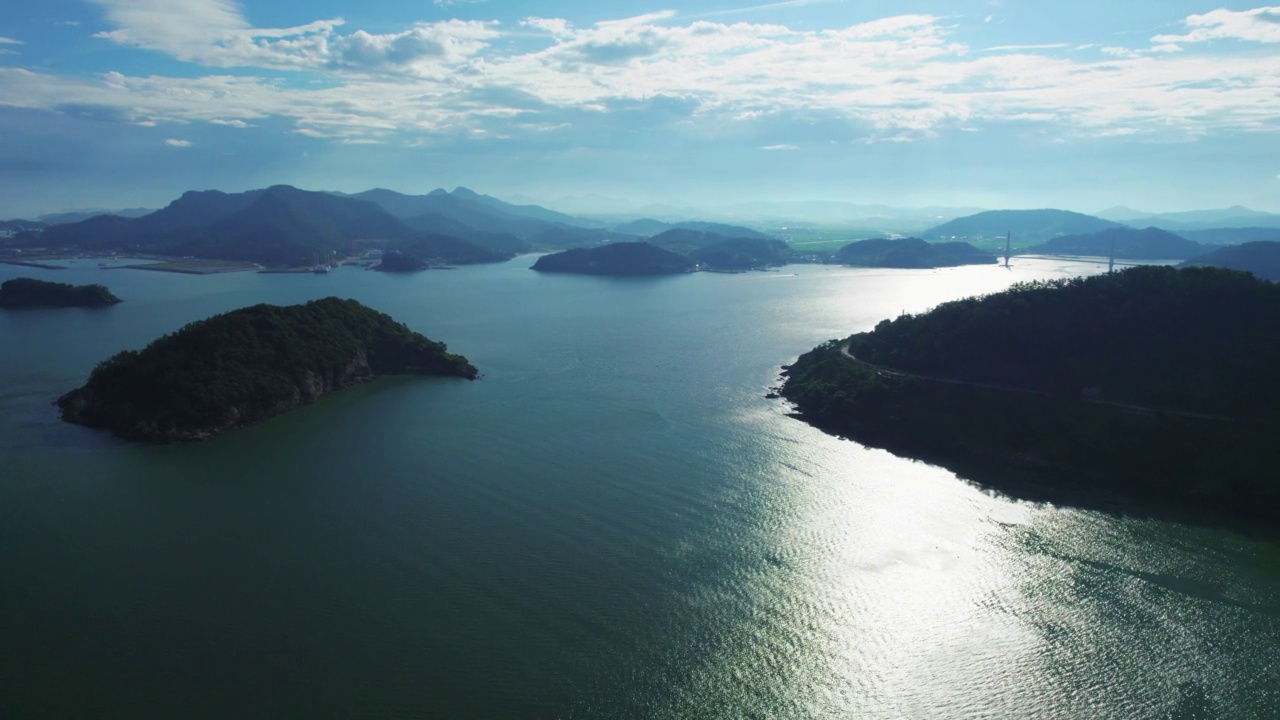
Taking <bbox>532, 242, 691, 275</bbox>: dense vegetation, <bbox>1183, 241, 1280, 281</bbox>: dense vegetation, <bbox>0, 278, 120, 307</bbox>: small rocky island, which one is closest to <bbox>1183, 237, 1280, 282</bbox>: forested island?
<bbox>1183, 241, 1280, 281</bbox>: dense vegetation

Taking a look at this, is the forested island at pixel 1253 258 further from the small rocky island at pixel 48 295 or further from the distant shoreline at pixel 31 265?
the distant shoreline at pixel 31 265

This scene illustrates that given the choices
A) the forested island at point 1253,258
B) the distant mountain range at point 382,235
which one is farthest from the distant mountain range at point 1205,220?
the forested island at point 1253,258

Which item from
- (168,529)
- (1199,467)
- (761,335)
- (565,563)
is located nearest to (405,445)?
(168,529)

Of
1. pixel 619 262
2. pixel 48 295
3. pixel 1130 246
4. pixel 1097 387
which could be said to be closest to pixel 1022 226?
pixel 1130 246

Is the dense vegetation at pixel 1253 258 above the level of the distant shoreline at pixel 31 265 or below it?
above

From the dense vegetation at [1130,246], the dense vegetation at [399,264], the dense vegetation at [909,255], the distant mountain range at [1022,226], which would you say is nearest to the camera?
the dense vegetation at [399,264]

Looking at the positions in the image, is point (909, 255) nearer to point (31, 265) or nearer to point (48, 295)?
point (48, 295)

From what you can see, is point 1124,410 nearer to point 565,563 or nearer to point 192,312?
point 565,563
